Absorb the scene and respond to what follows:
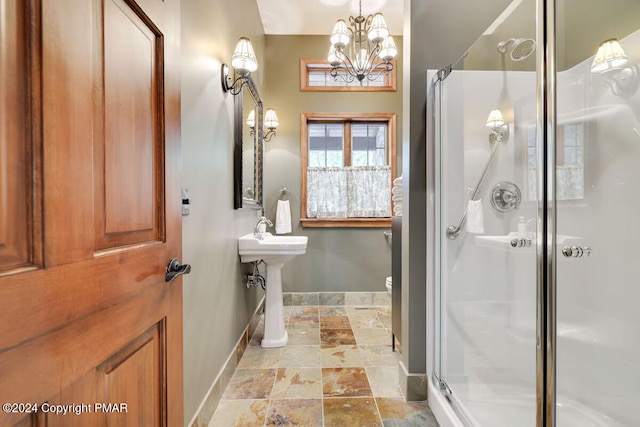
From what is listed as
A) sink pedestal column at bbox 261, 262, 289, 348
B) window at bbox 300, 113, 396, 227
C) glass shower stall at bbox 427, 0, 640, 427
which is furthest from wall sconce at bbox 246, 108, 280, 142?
glass shower stall at bbox 427, 0, 640, 427

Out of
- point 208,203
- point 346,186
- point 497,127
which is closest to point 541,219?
point 497,127

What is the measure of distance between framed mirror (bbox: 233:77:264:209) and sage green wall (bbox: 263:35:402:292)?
0.45 metres

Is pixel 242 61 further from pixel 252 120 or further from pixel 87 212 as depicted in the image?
pixel 87 212

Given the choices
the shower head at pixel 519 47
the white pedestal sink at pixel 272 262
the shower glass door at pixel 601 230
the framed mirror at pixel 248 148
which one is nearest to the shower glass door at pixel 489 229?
the shower head at pixel 519 47

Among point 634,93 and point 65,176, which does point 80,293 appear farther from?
point 634,93

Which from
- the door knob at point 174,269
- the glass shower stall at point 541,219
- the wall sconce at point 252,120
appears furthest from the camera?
the wall sconce at point 252,120

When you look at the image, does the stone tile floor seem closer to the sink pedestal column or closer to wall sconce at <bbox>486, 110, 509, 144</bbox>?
the sink pedestal column

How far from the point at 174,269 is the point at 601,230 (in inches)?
67.9

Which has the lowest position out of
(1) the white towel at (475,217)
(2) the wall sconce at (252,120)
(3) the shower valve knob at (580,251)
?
(3) the shower valve knob at (580,251)

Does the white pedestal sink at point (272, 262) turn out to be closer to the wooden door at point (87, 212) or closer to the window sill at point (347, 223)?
the window sill at point (347, 223)

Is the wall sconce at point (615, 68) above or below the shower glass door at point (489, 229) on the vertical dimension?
above

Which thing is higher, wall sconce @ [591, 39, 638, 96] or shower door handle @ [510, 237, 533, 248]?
wall sconce @ [591, 39, 638, 96]

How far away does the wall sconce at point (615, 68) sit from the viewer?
→ 1.17m

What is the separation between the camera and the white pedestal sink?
2.10 m
